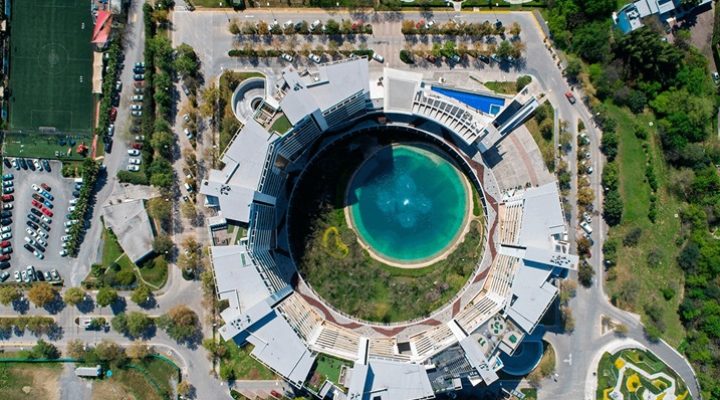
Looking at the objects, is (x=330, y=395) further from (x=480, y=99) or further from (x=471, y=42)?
(x=471, y=42)

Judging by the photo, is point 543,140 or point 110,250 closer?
point 543,140

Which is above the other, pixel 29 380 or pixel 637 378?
pixel 637 378

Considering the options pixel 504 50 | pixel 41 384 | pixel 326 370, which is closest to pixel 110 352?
pixel 41 384

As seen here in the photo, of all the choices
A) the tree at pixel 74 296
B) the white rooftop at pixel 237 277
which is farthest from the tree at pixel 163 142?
the tree at pixel 74 296

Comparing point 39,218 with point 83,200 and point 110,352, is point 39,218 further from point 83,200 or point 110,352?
point 110,352

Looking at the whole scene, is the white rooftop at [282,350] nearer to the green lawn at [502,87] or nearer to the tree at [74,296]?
the tree at [74,296]

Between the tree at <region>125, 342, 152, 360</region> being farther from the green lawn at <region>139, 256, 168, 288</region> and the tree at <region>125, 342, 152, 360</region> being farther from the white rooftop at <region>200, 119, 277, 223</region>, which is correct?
the white rooftop at <region>200, 119, 277, 223</region>

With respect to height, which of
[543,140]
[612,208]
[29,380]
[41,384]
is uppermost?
[543,140]

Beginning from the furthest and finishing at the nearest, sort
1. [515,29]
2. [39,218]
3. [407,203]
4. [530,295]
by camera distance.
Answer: [39,218] → [407,203] → [515,29] → [530,295]
